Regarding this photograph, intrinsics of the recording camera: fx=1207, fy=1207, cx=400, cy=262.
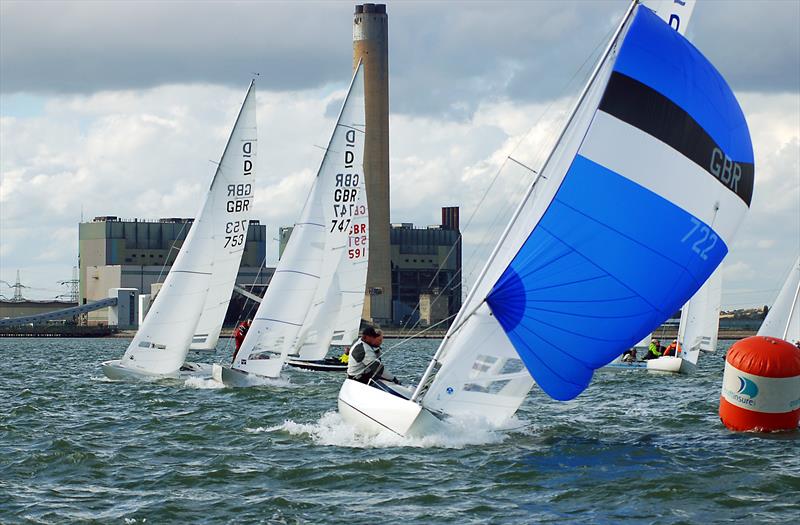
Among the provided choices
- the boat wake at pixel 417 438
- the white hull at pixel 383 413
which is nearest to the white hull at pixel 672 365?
the boat wake at pixel 417 438

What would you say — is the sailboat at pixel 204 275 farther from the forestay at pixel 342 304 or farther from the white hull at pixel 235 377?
the forestay at pixel 342 304

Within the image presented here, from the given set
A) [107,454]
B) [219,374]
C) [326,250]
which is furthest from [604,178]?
[326,250]

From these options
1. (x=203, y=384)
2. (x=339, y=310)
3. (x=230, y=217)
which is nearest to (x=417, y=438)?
(x=203, y=384)

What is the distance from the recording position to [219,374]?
24.8 meters

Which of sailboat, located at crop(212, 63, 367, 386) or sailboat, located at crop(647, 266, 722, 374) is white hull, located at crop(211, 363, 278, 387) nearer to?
sailboat, located at crop(212, 63, 367, 386)

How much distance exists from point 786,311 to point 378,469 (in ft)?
73.7

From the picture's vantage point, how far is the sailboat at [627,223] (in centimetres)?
1350

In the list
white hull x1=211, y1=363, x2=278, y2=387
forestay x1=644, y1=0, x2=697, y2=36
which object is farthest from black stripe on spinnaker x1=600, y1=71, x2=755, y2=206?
white hull x1=211, y1=363, x2=278, y2=387

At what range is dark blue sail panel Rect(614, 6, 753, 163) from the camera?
1367 centimetres

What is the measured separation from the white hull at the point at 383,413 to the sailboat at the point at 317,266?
9442 mm

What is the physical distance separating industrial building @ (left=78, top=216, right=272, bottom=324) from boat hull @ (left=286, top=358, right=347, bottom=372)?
56.2m

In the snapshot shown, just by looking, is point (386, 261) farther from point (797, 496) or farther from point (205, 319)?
point (797, 496)

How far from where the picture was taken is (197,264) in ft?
87.9

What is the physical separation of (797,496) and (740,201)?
4065mm
